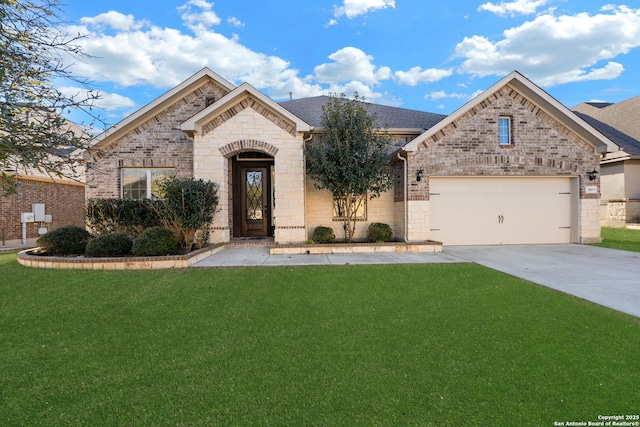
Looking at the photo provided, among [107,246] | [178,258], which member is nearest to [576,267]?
[178,258]

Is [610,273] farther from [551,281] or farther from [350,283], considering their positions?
[350,283]

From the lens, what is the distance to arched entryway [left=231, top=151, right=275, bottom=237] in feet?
40.0

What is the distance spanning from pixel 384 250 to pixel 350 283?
4.02m

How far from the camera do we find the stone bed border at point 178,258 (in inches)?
296

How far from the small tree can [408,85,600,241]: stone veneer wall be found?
1644mm

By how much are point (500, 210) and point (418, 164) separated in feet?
11.5

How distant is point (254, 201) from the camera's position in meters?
12.4

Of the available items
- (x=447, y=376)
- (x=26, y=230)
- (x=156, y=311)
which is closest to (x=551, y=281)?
(x=447, y=376)

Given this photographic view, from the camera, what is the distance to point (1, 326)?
4.13 meters

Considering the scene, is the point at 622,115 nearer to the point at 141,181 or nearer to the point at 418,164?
the point at 418,164

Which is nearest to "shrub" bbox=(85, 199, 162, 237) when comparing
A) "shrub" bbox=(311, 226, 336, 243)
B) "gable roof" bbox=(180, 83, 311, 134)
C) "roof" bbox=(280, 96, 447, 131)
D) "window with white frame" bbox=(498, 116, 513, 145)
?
"gable roof" bbox=(180, 83, 311, 134)

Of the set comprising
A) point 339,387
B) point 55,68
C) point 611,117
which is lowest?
point 339,387

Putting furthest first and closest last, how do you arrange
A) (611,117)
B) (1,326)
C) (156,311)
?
(611,117)
(156,311)
(1,326)

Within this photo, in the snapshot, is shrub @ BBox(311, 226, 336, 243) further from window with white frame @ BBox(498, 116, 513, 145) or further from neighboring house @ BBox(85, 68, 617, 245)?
window with white frame @ BBox(498, 116, 513, 145)
